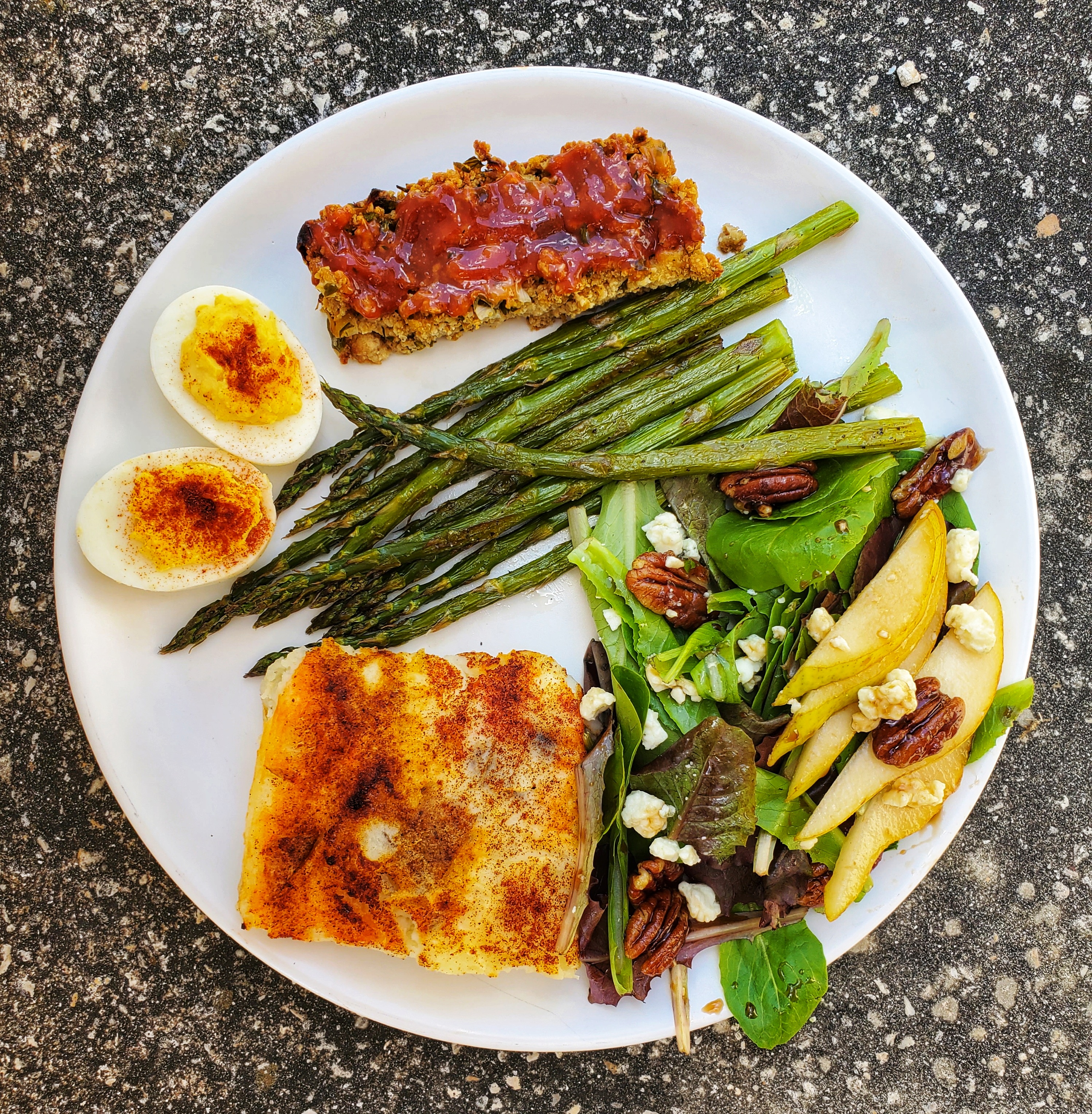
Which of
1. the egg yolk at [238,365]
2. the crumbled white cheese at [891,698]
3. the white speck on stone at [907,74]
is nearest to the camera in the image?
the crumbled white cheese at [891,698]

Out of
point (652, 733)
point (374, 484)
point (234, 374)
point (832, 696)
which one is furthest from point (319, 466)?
point (832, 696)

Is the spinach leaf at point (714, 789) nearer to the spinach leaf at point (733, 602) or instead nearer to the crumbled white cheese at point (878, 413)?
the spinach leaf at point (733, 602)

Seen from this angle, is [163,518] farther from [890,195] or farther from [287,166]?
[890,195]

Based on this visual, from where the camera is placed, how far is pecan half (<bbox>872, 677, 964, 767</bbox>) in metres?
2.79

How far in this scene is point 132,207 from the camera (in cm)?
334

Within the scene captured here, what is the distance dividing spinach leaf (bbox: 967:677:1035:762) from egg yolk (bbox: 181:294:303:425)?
9.89ft

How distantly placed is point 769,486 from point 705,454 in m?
0.28

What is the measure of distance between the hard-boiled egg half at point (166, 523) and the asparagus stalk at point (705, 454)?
72 centimetres

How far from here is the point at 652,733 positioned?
2.94m

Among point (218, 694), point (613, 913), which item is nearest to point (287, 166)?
point (218, 694)

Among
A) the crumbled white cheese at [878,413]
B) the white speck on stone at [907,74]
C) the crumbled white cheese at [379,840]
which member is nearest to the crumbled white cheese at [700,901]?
the crumbled white cheese at [379,840]

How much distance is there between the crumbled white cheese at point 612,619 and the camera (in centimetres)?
310

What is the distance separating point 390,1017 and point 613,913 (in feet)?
3.20

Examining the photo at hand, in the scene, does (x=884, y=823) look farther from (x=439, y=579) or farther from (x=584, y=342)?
(x=584, y=342)
